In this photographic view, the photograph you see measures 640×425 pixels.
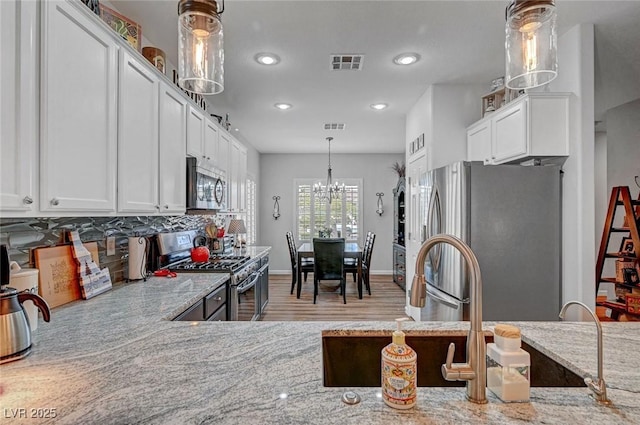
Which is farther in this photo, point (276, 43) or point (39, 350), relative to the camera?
point (276, 43)

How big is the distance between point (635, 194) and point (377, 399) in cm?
500

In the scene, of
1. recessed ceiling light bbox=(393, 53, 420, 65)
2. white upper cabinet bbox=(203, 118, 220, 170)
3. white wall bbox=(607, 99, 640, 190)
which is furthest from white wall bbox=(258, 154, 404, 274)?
recessed ceiling light bbox=(393, 53, 420, 65)

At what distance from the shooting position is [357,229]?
293 inches

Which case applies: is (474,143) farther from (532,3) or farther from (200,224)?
(200,224)

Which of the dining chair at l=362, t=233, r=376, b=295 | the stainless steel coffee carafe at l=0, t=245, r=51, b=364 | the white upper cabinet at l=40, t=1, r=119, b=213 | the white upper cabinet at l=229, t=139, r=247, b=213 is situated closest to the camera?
the stainless steel coffee carafe at l=0, t=245, r=51, b=364

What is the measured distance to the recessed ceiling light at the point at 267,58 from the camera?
9.50 feet

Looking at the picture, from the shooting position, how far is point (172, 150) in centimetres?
243

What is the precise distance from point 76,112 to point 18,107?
293 millimetres

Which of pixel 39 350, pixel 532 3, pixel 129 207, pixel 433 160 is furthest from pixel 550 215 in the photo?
pixel 39 350

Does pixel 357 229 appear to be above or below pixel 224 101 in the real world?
below

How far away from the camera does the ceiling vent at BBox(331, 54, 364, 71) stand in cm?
291

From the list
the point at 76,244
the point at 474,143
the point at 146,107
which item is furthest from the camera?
the point at 474,143

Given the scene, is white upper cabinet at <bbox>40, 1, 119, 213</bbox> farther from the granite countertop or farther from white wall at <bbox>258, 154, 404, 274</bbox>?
white wall at <bbox>258, 154, 404, 274</bbox>

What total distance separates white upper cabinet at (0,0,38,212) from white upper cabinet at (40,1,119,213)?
1.7 inches
